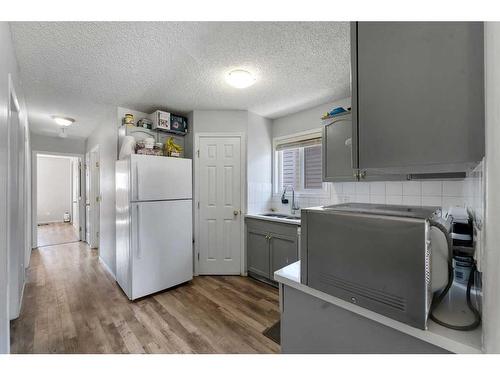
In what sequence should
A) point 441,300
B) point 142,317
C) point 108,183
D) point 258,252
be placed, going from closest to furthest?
1. point 441,300
2. point 142,317
3. point 258,252
4. point 108,183

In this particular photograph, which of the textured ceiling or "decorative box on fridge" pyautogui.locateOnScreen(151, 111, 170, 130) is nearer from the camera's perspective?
the textured ceiling

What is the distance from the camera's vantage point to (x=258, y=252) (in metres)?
2.94

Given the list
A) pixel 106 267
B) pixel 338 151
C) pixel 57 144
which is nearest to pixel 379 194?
pixel 338 151

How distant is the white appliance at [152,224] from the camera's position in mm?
2385

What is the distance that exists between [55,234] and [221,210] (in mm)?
5161

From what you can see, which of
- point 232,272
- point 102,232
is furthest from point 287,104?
point 102,232

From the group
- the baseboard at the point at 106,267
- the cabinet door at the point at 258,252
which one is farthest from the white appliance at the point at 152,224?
the cabinet door at the point at 258,252

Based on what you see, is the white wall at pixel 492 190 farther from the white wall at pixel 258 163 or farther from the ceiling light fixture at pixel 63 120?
the ceiling light fixture at pixel 63 120

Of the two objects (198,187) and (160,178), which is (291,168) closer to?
(198,187)

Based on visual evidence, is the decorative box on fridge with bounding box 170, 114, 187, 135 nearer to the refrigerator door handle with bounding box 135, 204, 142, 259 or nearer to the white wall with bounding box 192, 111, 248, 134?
the white wall with bounding box 192, 111, 248, 134

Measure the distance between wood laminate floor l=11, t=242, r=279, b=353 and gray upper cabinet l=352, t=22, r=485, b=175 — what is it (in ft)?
5.51

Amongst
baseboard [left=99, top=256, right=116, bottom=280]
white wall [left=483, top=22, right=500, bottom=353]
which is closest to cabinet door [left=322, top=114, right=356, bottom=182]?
white wall [left=483, top=22, right=500, bottom=353]

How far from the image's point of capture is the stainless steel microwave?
2.15ft
